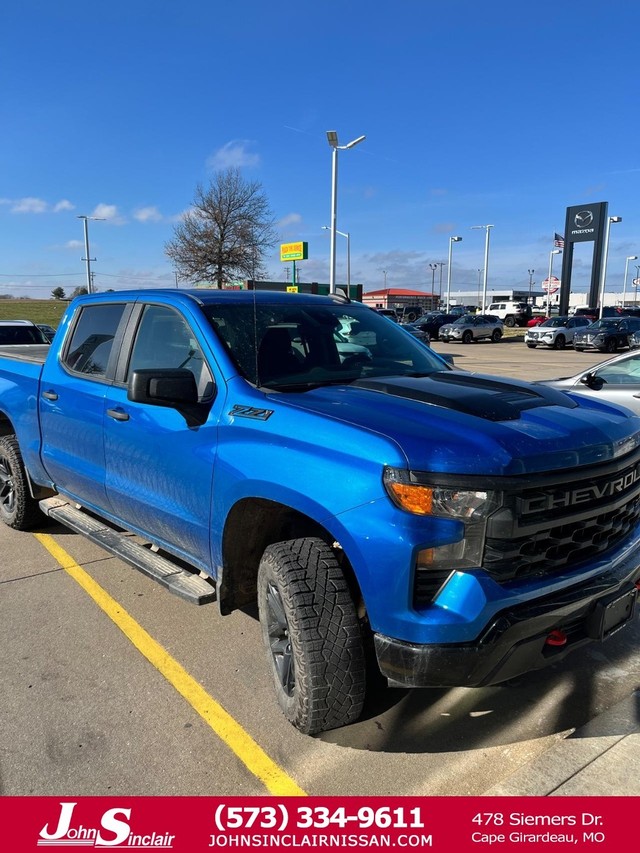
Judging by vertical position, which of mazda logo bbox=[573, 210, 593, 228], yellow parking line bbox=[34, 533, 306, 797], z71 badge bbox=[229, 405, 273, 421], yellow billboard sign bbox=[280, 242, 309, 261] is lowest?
yellow parking line bbox=[34, 533, 306, 797]

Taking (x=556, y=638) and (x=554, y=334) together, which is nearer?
(x=556, y=638)

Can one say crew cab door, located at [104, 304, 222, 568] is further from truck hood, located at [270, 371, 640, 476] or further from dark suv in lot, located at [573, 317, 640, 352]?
dark suv in lot, located at [573, 317, 640, 352]

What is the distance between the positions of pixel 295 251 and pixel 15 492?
32004 mm

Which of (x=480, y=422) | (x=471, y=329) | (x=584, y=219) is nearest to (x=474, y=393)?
(x=480, y=422)

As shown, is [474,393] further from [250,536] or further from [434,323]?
[434,323]

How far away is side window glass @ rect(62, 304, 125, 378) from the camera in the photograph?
414cm

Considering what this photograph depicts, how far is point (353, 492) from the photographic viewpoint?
235 cm

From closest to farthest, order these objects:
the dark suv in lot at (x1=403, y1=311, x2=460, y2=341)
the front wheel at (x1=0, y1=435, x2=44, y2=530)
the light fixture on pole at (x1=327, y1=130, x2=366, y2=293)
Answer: the front wheel at (x1=0, y1=435, x2=44, y2=530) < the light fixture on pole at (x1=327, y1=130, x2=366, y2=293) < the dark suv in lot at (x1=403, y1=311, x2=460, y2=341)

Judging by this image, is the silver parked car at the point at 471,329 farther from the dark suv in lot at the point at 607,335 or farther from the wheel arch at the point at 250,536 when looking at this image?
the wheel arch at the point at 250,536

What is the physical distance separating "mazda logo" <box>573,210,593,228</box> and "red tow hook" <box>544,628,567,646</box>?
50.2 meters

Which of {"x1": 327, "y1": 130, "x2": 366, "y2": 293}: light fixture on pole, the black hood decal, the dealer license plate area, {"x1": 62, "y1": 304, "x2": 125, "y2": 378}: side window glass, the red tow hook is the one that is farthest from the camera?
{"x1": 327, "y1": 130, "x2": 366, "y2": 293}: light fixture on pole

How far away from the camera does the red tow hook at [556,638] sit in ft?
7.98

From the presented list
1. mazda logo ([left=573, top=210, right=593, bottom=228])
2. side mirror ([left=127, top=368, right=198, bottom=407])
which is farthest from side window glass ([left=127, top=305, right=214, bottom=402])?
mazda logo ([left=573, top=210, right=593, bottom=228])

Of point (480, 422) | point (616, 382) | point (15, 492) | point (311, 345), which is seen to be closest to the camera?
point (480, 422)
